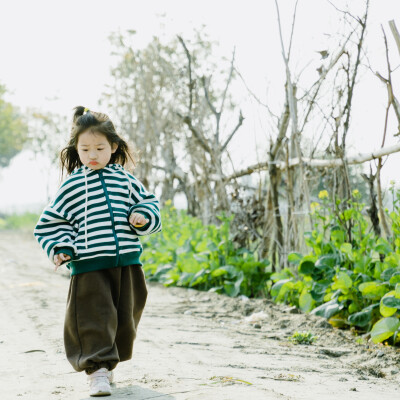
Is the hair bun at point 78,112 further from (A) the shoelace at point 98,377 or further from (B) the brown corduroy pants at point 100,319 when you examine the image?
(A) the shoelace at point 98,377

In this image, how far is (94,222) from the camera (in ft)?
9.27

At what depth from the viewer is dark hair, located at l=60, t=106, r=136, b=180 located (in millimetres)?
2930

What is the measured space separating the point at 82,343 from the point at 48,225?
56 cm

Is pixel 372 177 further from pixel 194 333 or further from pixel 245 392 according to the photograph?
pixel 245 392

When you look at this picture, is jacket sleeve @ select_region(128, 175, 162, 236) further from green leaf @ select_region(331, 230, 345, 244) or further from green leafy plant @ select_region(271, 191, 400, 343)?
green leaf @ select_region(331, 230, 345, 244)

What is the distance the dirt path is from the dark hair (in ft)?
3.45

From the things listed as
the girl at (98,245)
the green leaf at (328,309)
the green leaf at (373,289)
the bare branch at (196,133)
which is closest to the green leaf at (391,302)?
the green leaf at (373,289)

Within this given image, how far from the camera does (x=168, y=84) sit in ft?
37.2

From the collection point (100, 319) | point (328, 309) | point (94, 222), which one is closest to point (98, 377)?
point (100, 319)

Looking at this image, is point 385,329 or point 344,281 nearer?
point 385,329

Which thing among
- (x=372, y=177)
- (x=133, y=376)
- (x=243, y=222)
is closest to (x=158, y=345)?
(x=133, y=376)

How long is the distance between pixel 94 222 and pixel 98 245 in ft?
0.36

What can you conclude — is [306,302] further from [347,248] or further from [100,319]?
[100,319]

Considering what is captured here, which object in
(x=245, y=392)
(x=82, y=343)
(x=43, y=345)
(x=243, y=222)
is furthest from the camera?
(x=243, y=222)
